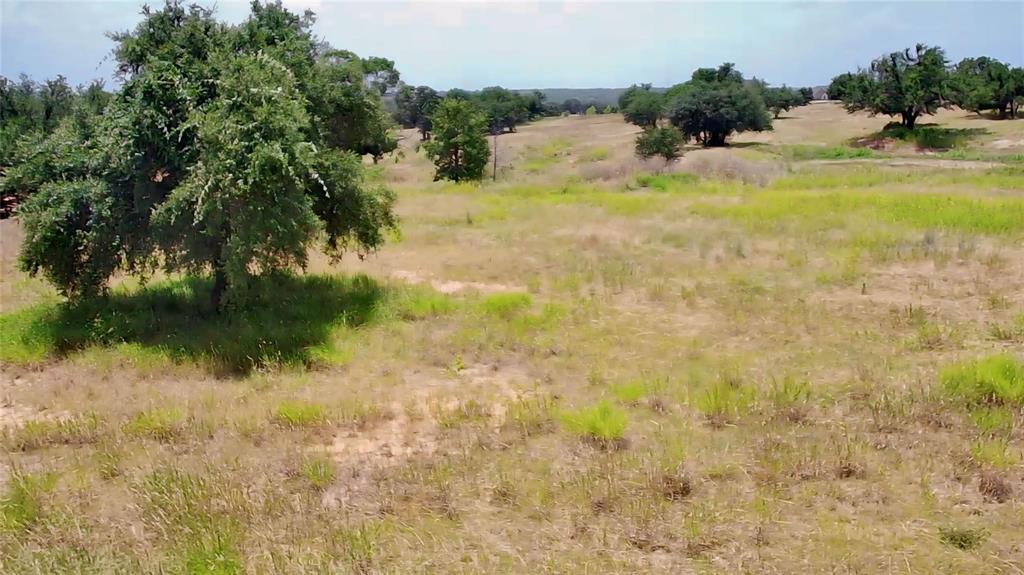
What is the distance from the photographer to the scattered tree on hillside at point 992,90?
153 ft

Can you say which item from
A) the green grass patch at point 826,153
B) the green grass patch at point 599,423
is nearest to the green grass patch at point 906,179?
the green grass patch at point 826,153

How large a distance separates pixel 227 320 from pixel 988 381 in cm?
1068

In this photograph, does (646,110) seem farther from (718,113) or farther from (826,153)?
(826,153)

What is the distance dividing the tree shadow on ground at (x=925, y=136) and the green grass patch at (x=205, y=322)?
41621 millimetres

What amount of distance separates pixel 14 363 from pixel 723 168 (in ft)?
88.3

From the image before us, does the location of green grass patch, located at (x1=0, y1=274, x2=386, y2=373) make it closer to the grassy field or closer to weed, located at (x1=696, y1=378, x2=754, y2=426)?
the grassy field

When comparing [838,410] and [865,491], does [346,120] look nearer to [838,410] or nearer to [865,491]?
[838,410]

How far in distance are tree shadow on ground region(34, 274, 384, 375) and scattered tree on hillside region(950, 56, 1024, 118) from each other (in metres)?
48.5

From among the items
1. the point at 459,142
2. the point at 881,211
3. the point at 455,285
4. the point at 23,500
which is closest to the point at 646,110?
the point at 459,142

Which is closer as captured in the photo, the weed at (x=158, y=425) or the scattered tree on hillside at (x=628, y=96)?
the weed at (x=158, y=425)

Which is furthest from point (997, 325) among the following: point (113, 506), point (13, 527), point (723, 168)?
point (723, 168)

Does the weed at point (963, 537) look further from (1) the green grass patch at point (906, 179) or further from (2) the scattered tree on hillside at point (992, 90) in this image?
(2) the scattered tree on hillside at point (992, 90)

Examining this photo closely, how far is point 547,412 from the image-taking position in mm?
7582

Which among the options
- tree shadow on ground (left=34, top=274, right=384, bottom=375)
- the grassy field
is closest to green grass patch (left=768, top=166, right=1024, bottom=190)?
the grassy field
